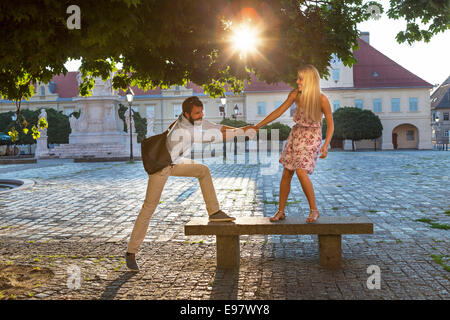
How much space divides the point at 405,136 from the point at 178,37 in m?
61.8

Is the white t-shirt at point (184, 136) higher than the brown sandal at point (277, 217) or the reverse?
higher

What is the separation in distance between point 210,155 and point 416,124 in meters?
36.5

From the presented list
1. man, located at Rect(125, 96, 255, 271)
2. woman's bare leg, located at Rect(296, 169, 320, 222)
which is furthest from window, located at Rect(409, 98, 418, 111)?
man, located at Rect(125, 96, 255, 271)

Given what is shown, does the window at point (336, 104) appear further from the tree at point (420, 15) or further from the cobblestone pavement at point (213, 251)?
the tree at point (420, 15)

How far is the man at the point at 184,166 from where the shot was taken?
4805mm

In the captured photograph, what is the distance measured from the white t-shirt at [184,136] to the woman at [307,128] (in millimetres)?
852

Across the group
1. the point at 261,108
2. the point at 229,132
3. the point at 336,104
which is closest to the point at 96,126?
the point at 261,108

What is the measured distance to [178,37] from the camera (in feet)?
18.2

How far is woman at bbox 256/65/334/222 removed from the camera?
4875 millimetres

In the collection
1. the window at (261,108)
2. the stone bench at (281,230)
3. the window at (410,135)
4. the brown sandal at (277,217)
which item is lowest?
the stone bench at (281,230)

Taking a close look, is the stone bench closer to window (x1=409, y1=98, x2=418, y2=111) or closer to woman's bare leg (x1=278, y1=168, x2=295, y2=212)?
woman's bare leg (x1=278, y1=168, x2=295, y2=212)

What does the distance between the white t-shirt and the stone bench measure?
79 centimetres

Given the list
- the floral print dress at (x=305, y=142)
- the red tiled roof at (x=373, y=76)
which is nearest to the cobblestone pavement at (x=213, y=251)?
the floral print dress at (x=305, y=142)
